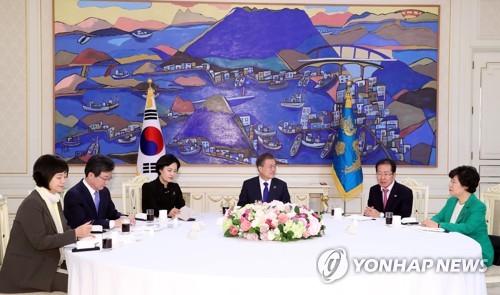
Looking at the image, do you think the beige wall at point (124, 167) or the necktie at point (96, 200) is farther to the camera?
the beige wall at point (124, 167)

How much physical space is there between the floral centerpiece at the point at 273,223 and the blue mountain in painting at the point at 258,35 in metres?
3.79

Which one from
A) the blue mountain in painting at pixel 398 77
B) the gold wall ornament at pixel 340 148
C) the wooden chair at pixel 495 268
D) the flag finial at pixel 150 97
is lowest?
the wooden chair at pixel 495 268

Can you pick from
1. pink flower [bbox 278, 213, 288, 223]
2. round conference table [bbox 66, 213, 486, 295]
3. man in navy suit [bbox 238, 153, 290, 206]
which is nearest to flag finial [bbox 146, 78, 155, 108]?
man in navy suit [bbox 238, 153, 290, 206]

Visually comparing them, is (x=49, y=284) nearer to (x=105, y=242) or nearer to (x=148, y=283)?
(x=105, y=242)

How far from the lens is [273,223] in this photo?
3418mm

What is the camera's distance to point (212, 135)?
7105 mm

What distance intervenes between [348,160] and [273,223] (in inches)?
141

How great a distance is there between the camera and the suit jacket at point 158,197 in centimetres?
514

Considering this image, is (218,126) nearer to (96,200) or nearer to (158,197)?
(158,197)

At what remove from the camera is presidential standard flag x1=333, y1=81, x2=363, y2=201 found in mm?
6824

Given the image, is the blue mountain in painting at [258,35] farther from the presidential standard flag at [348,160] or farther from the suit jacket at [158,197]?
the suit jacket at [158,197]

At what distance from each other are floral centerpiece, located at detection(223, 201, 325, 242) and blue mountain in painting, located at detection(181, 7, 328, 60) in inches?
149

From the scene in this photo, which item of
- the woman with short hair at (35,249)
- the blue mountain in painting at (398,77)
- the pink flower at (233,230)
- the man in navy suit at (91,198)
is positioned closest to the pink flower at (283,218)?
the pink flower at (233,230)

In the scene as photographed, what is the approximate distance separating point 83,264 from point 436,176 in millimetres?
5353
